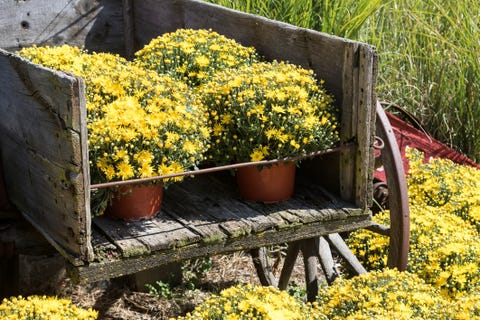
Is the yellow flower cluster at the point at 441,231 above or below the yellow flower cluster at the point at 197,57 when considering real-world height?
below

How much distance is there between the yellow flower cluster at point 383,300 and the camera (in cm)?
289

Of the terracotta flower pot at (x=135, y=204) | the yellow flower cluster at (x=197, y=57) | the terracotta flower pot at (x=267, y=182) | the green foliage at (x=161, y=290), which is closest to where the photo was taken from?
the terracotta flower pot at (x=135, y=204)

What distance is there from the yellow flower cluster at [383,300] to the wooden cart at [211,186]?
0.23m

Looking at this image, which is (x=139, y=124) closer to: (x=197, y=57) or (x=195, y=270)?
(x=197, y=57)

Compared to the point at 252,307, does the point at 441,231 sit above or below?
below

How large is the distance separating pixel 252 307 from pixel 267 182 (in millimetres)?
603

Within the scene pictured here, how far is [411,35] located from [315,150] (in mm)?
2964

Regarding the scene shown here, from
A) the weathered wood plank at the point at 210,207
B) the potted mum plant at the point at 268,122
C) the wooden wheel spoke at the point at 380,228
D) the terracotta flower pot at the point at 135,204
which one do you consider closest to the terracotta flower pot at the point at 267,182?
the potted mum plant at the point at 268,122

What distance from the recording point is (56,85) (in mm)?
2486

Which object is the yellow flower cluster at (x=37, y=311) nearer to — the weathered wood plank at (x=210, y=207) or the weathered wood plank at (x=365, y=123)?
the weathered wood plank at (x=210, y=207)

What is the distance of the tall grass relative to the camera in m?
4.52

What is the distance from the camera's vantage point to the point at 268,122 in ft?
9.70

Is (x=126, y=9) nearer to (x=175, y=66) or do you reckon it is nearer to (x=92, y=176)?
(x=175, y=66)

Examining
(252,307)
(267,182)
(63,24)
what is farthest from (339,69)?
(63,24)
